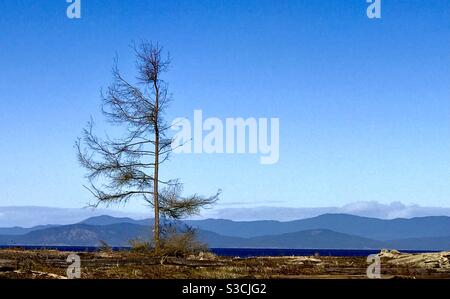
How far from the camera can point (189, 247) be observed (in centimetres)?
3372

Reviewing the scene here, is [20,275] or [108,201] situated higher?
[108,201]

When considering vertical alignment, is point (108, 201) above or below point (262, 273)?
above
